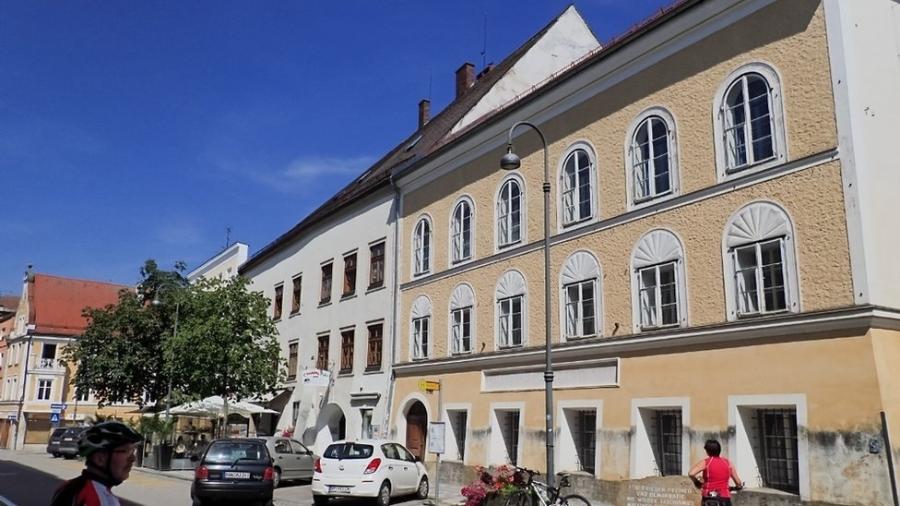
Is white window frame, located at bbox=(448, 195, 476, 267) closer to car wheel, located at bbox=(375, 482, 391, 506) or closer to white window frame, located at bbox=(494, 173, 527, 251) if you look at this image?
white window frame, located at bbox=(494, 173, 527, 251)

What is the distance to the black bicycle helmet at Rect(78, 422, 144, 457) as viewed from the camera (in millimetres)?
3811

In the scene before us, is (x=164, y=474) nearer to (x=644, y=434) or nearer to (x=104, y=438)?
(x=644, y=434)

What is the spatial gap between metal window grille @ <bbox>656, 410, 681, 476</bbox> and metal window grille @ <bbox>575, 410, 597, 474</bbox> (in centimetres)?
185

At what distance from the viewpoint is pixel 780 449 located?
516 inches

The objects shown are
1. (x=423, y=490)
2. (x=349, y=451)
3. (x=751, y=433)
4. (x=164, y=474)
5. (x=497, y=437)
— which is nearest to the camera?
(x=751, y=433)

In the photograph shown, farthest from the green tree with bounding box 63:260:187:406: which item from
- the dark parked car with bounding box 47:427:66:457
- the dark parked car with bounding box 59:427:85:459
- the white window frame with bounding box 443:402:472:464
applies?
the white window frame with bounding box 443:402:472:464

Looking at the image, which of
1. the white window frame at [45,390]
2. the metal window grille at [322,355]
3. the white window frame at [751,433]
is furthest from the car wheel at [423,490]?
the white window frame at [45,390]

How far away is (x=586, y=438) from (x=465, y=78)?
20043 mm

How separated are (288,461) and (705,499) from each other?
15.9 metres

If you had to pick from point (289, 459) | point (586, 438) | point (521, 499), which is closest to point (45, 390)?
point (289, 459)

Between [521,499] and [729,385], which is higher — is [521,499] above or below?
below

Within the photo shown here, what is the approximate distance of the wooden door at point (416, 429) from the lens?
2350 cm

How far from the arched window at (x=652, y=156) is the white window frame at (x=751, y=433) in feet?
15.1

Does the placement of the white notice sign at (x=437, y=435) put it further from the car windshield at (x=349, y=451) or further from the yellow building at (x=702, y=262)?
the yellow building at (x=702, y=262)
